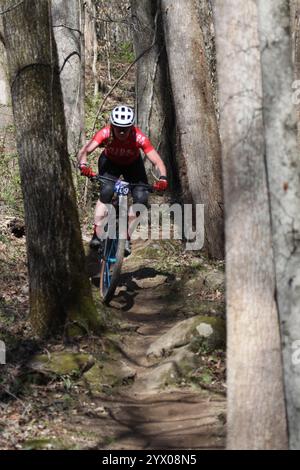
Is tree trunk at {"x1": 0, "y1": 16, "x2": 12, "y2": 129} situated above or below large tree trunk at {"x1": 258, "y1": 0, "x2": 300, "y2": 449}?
above

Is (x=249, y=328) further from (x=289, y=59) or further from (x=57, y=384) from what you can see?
(x=57, y=384)

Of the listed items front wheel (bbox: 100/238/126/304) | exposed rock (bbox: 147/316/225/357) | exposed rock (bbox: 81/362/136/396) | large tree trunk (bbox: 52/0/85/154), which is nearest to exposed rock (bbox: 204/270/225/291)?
front wheel (bbox: 100/238/126/304)

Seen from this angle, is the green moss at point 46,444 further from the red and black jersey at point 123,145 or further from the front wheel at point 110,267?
the red and black jersey at point 123,145

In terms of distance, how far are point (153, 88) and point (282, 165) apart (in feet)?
31.2

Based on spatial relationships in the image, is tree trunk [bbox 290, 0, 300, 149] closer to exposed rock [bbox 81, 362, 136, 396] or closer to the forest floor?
the forest floor

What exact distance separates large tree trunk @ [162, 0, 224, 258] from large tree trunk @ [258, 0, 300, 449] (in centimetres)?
647

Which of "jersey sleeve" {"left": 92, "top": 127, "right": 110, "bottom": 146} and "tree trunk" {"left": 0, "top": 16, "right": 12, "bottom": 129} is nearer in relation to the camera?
"jersey sleeve" {"left": 92, "top": 127, "right": 110, "bottom": 146}

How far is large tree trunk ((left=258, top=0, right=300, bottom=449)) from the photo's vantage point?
17.5 ft

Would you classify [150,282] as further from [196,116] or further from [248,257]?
[248,257]

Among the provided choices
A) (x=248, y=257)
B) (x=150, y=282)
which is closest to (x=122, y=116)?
(x=150, y=282)

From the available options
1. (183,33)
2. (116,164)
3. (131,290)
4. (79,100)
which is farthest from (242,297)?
(79,100)

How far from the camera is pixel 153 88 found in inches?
573

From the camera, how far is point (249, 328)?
5.20 metres

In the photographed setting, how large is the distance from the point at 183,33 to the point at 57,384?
6.71m
